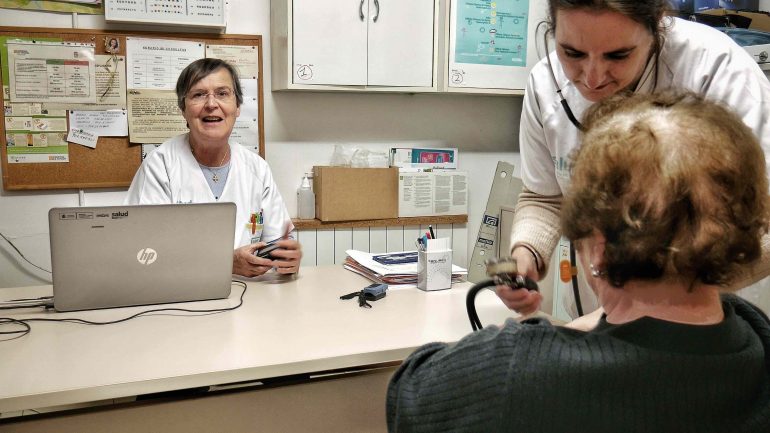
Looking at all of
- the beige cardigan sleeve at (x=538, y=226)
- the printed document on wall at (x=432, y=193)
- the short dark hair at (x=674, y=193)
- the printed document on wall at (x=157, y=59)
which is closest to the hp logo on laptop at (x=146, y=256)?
the beige cardigan sleeve at (x=538, y=226)

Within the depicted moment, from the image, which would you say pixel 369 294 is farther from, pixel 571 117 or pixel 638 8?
pixel 638 8

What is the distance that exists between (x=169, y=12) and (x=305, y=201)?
107 cm

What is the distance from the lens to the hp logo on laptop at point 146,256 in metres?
1.75

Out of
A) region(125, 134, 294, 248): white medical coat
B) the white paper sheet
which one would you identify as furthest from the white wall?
region(125, 134, 294, 248): white medical coat

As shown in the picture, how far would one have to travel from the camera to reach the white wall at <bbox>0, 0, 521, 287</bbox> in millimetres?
2930

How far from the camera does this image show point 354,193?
329 cm

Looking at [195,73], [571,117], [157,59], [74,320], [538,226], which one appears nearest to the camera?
[571,117]

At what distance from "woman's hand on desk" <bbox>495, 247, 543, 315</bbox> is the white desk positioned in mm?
314

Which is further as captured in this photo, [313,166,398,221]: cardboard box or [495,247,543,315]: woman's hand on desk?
[313,166,398,221]: cardboard box

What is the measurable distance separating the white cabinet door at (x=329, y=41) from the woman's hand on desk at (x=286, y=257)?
41.8 inches

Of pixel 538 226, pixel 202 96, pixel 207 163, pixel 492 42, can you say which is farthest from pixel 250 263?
pixel 492 42

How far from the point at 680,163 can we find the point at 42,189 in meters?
2.89

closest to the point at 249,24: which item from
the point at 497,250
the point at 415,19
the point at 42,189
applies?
the point at 415,19

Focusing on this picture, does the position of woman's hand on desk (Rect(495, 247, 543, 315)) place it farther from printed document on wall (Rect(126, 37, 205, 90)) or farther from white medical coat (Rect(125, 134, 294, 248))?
printed document on wall (Rect(126, 37, 205, 90))
